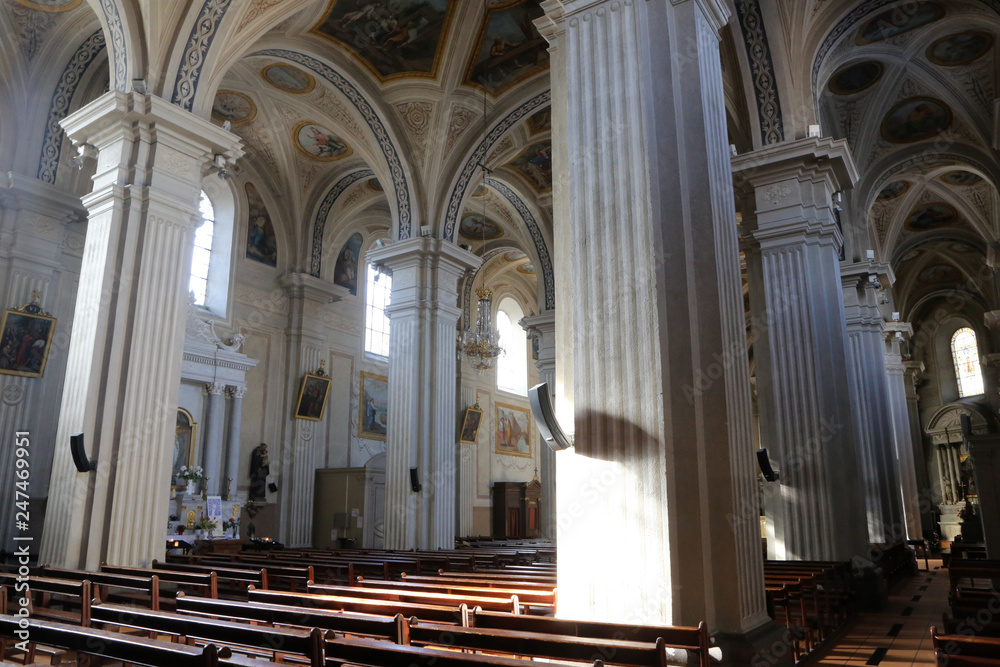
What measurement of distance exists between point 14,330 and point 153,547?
187 inches

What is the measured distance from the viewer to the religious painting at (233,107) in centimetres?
1341

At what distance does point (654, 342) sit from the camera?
4145 millimetres

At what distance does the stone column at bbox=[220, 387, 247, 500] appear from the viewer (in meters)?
13.7

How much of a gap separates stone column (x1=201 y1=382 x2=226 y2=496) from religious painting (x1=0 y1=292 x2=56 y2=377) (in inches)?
141

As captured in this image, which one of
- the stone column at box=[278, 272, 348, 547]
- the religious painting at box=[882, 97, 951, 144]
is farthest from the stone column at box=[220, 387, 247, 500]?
the religious painting at box=[882, 97, 951, 144]

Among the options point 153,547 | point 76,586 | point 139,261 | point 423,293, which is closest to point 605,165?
point 76,586

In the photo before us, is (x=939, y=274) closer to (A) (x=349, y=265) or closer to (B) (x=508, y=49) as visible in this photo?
(B) (x=508, y=49)

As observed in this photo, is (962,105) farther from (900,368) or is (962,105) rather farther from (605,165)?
(605,165)

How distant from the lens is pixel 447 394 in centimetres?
1269

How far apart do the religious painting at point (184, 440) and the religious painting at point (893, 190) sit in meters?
15.7

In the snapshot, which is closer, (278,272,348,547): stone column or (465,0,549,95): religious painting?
(465,0,549,95): religious painting

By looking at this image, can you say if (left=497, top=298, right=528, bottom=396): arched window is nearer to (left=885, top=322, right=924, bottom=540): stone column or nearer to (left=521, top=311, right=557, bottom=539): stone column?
(left=521, top=311, right=557, bottom=539): stone column

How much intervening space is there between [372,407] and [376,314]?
8.21ft

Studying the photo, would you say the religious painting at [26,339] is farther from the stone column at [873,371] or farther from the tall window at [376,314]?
the stone column at [873,371]
